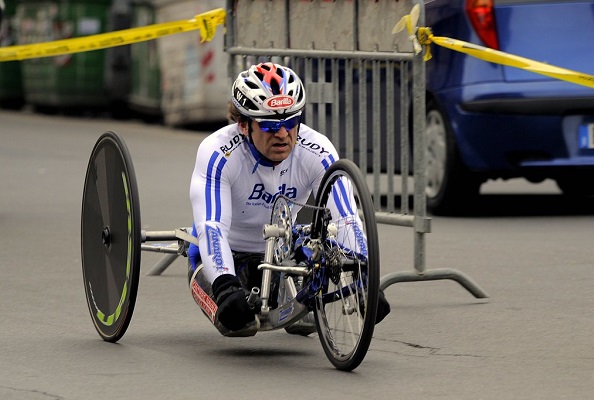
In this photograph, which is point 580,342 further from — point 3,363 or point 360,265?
point 3,363

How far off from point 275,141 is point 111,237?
88 centimetres

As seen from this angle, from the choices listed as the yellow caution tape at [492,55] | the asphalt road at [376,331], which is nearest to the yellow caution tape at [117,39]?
the asphalt road at [376,331]

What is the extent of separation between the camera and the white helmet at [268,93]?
668 cm

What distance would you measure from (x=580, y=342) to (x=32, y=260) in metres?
3.87

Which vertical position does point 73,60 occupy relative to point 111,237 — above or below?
below

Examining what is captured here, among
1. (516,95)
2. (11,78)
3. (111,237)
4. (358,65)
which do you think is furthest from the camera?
(11,78)

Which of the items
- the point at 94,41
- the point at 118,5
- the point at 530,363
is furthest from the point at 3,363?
the point at 118,5

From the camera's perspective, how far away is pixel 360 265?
6.27 meters

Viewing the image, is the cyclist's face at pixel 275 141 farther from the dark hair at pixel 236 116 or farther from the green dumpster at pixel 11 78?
the green dumpster at pixel 11 78

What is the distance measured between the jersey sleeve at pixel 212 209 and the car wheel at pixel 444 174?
14.6 feet

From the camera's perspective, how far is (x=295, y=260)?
6.70 meters

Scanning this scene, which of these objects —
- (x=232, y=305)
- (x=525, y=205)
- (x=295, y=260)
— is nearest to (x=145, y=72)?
(x=525, y=205)

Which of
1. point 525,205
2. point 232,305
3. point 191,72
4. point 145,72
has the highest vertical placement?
point 232,305

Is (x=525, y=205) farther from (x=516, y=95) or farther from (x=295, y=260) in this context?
(x=295, y=260)
